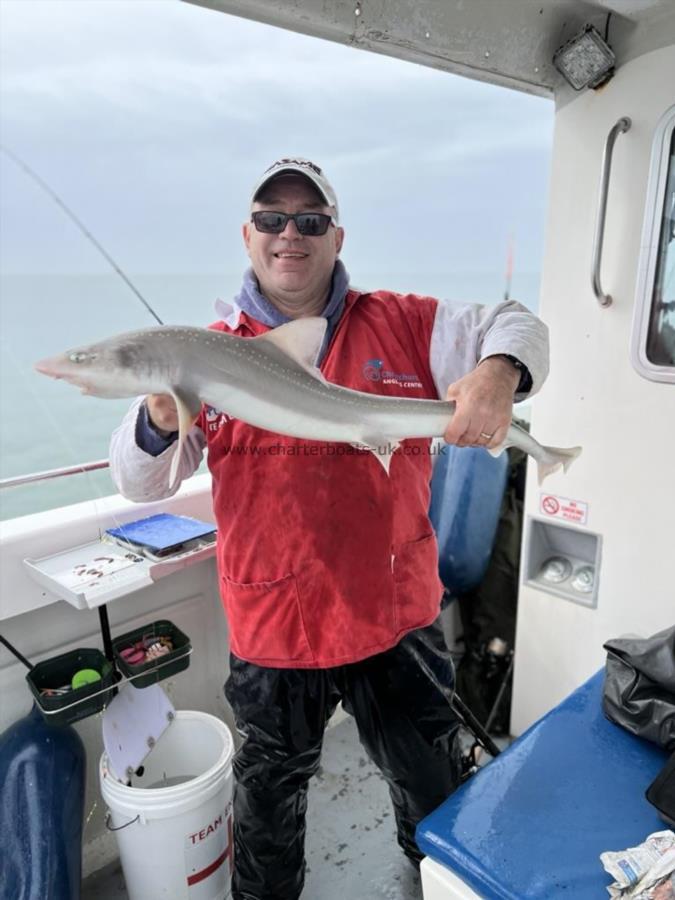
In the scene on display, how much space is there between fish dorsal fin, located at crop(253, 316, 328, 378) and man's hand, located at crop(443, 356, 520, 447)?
0.30m

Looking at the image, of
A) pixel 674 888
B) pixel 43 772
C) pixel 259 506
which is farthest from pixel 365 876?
pixel 259 506

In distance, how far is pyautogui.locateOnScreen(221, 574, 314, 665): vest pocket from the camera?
5.34 feet

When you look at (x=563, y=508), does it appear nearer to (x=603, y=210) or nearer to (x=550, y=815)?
(x=603, y=210)

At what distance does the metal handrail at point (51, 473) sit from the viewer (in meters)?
2.01

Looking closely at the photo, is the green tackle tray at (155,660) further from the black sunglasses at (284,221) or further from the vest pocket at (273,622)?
the black sunglasses at (284,221)

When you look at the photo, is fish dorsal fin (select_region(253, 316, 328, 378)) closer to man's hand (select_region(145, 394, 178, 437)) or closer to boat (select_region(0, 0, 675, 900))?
man's hand (select_region(145, 394, 178, 437))

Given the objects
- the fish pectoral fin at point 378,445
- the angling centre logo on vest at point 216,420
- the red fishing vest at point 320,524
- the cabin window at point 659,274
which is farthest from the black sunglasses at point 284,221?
the cabin window at point 659,274

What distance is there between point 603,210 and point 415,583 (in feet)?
4.63

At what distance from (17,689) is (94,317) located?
179 cm

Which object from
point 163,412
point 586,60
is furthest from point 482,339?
point 586,60

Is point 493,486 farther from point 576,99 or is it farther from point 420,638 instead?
point 576,99

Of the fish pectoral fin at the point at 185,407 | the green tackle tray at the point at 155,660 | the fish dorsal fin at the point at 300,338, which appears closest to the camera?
the fish pectoral fin at the point at 185,407

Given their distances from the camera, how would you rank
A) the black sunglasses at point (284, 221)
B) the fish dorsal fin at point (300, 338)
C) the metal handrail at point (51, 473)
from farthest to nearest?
the metal handrail at point (51, 473), the black sunglasses at point (284, 221), the fish dorsal fin at point (300, 338)

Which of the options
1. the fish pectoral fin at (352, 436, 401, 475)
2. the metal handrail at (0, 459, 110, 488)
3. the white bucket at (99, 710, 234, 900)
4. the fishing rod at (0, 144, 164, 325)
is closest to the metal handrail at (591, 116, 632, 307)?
the fish pectoral fin at (352, 436, 401, 475)
